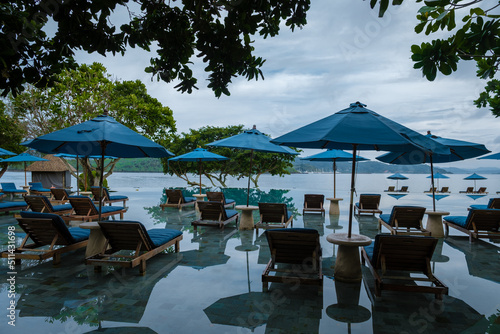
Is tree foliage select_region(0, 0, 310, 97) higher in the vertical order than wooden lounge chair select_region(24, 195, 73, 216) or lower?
higher

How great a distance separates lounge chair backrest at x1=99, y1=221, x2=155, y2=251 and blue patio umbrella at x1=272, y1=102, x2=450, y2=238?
2.52 metres

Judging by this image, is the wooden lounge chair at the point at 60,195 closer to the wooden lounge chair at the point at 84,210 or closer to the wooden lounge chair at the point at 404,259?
the wooden lounge chair at the point at 84,210

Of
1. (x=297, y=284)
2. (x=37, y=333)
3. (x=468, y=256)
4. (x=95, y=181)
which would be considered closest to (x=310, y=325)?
(x=297, y=284)

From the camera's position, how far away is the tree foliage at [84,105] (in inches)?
685

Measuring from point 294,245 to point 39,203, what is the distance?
812 centimetres

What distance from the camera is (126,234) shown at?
4.86m

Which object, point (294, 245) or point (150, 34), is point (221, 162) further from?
point (150, 34)

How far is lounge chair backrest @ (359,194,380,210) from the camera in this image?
416 inches

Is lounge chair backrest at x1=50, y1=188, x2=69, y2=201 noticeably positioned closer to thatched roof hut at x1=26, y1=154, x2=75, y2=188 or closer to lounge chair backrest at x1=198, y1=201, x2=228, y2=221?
lounge chair backrest at x1=198, y1=201, x2=228, y2=221

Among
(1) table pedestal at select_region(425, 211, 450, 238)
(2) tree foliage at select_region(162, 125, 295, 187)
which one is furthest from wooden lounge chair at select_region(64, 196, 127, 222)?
(2) tree foliage at select_region(162, 125, 295, 187)

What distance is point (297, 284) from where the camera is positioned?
421 cm

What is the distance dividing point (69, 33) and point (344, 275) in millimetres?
4449

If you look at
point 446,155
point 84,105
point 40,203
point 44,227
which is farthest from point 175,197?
point 84,105

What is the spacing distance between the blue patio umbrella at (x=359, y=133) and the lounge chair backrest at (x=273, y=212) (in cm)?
370
